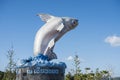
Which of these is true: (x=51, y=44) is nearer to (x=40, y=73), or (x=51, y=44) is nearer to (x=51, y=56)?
(x=51, y=56)

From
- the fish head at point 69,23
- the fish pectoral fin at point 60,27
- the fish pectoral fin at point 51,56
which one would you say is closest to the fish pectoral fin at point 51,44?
the fish pectoral fin at point 51,56

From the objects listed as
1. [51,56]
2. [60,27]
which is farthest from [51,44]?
[60,27]

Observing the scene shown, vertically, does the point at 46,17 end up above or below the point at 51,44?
above

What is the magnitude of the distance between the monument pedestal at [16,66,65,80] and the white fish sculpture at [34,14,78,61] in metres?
0.84

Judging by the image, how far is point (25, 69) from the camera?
1293 centimetres

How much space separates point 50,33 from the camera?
13.9 metres

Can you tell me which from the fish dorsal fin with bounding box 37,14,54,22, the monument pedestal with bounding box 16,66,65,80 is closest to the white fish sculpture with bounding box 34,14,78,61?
the fish dorsal fin with bounding box 37,14,54,22

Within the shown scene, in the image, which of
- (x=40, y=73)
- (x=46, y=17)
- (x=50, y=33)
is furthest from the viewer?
(x=46, y=17)

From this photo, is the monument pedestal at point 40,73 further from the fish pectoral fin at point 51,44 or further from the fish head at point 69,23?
the fish head at point 69,23

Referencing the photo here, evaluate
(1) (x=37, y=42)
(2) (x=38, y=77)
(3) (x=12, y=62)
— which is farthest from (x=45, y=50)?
(3) (x=12, y=62)

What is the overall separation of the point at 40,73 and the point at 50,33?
6.83 feet

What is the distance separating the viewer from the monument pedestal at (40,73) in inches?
500

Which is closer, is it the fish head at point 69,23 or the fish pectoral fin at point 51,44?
the fish pectoral fin at point 51,44

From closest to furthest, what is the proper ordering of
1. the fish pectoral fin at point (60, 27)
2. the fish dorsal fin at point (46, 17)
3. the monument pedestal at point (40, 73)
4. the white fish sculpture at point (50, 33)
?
1. the monument pedestal at point (40, 73)
2. the white fish sculpture at point (50, 33)
3. the fish pectoral fin at point (60, 27)
4. the fish dorsal fin at point (46, 17)
